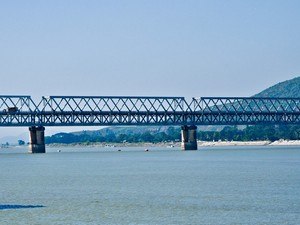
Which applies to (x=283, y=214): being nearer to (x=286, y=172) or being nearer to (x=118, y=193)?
(x=118, y=193)

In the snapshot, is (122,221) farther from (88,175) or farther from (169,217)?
(88,175)

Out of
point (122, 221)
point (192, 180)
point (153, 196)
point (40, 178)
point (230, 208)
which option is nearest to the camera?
point (122, 221)

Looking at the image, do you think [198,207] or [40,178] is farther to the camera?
[40,178]

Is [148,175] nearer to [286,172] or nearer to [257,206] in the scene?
[286,172]

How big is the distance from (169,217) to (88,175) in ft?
186

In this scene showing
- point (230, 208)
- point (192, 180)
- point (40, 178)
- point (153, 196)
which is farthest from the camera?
point (40, 178)

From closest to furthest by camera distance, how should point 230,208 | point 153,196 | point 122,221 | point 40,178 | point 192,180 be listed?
1. point 122,221
2. point 230,208
3. point 153,196
4. point 192,180
5. point 40,178

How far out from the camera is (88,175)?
120375 millimetres

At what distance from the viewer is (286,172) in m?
116

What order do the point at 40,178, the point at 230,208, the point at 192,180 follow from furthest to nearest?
the point at 40,178 → the point at 192,180 → the point at 230,208

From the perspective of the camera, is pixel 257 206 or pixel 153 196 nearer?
pixel 257 206

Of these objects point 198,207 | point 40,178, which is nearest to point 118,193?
point 198,207

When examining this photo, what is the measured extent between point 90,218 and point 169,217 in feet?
18.7

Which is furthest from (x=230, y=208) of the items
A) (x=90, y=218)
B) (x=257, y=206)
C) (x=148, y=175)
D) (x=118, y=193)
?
(x=148, y=175)
